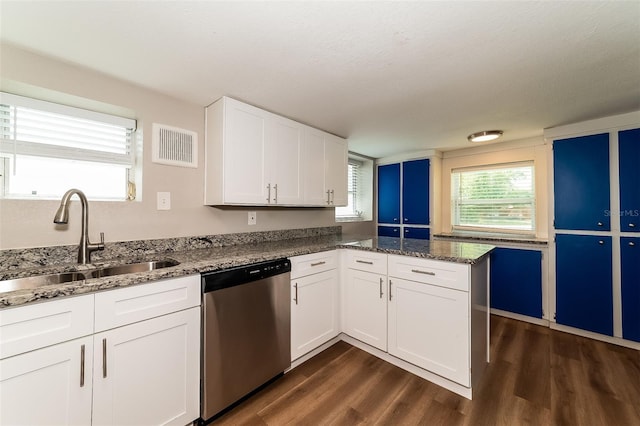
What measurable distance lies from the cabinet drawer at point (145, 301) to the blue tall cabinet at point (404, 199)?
315cm

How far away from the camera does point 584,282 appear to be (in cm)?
246

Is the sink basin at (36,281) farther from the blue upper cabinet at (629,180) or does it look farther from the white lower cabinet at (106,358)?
the blue upper cabinet at (629,180)

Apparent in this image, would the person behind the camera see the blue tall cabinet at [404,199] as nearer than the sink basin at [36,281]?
No

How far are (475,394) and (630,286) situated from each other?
75.3 inches

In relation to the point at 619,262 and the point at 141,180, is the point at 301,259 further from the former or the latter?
the point at 619,262

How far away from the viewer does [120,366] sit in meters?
1.18

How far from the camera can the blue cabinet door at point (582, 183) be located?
237 cm

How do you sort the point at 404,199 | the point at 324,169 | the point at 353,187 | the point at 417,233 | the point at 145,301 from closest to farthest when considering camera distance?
the point at 145,301 < the point at 324,169 < the point at 417,233 < the point at 404,199 < the point at 353,187

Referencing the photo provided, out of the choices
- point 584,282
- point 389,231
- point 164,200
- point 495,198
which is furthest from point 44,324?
point 495,198

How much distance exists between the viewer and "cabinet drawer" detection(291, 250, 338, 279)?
1.94 meters

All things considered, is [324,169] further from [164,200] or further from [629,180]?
[629,180]

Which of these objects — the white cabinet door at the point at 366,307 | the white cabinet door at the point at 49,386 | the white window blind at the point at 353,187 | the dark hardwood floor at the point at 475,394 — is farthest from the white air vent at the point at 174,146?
the white window blind at the point at 353,187

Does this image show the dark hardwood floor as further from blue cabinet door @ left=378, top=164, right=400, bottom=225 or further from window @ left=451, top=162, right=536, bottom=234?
blue cabinet door @ left=378, top=164, right=400, bottom=225

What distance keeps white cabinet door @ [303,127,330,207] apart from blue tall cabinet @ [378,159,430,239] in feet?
5.29
